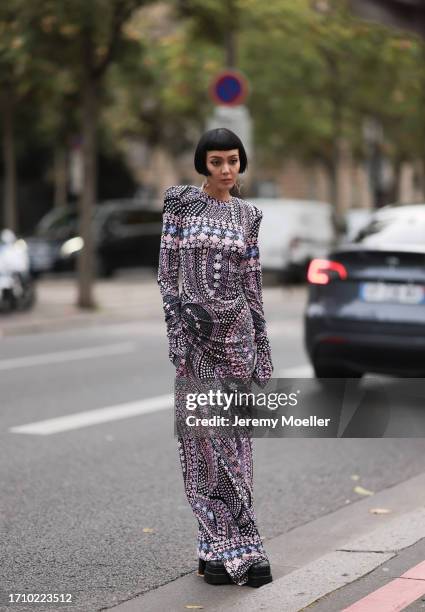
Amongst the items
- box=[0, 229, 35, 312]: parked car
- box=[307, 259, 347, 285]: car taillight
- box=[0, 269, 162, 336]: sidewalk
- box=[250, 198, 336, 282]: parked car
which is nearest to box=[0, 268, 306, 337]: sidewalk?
box=[0, 269, 162, 336]: sidewalk

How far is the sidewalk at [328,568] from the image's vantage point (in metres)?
4.82

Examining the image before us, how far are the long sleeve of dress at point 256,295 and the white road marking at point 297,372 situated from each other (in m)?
6.95

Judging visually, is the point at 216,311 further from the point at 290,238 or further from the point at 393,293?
the point at 290,238

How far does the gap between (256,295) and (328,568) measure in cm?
117

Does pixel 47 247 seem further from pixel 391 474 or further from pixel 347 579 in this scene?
pixel 347 579

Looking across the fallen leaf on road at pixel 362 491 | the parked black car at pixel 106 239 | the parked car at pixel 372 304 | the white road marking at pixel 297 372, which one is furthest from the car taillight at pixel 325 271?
the parked black car at pixel 106 239

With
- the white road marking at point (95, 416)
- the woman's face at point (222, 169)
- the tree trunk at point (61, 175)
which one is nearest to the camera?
the woman's face at point (222, 169)

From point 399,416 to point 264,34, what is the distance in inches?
895

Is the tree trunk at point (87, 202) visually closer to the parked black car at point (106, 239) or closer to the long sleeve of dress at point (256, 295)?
the parked black car at point (106, 239)

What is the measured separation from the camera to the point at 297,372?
12414 mm

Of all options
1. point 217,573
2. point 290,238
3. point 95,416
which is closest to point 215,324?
point 217,573

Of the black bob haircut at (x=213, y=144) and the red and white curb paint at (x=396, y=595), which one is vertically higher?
the black bob haircut at (x=213, y=144)

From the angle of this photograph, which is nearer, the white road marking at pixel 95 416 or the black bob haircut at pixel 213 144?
the black bob haircut at pixel 213 144

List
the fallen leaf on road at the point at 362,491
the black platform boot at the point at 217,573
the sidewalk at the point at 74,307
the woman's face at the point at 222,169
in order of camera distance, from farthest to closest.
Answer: the sidewalk at the point at 74,307 → the fallen leaf on road at the point at 362,491 → the black platform boot at the point at 217,573 → the woman's face at the point at 222,169
